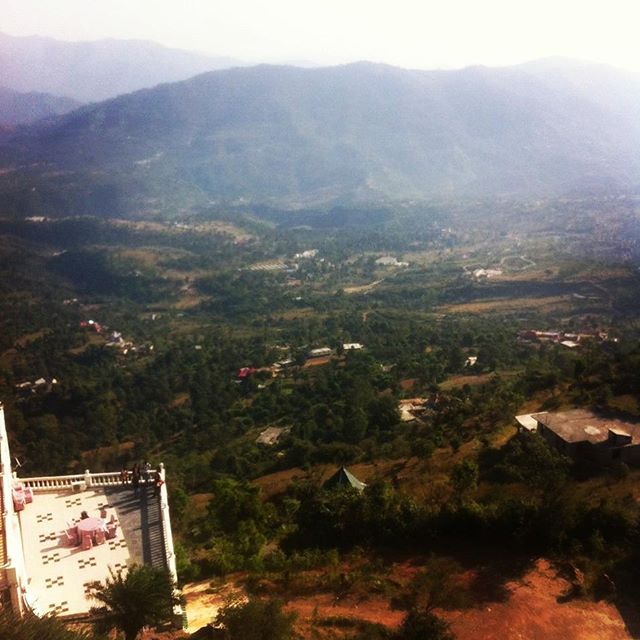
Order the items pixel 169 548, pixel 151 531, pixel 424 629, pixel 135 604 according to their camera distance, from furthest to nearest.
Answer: pixel 151 531 < pixel 169 548 < pixel 135 604 < pixel 424 629

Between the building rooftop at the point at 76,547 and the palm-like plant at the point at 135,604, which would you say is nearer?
the palm-like plant at the point at 135,604

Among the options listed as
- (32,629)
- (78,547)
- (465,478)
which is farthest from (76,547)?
(465,478)

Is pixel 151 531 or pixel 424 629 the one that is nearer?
pixel 424 629

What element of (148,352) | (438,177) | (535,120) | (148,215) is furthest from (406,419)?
(535,120)

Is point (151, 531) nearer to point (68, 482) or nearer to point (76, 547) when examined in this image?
point (76, 547)

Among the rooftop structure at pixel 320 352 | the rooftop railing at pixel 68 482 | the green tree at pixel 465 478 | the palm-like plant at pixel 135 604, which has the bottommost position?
the rooftop structure at pixel 320 352

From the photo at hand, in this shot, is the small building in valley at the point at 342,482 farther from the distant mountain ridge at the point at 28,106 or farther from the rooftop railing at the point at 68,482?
the distant mountain ridge at the point at 28,106

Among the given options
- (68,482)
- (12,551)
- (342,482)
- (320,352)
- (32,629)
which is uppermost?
(32,629)

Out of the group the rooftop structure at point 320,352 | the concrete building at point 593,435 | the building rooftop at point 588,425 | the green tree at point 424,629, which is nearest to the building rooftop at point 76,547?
the green tree at point 424,629

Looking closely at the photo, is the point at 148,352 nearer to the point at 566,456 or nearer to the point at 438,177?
the point at 566,456
